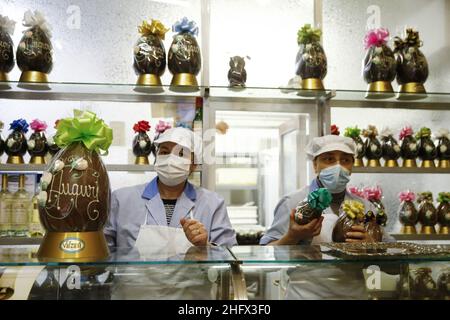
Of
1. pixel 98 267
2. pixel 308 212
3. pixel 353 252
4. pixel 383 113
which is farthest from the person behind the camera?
pixel 383 113

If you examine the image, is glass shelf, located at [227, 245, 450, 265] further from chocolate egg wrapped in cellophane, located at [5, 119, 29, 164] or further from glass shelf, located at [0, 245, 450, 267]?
chocolate egg wrapped in cellophane, located at [5, 119, 29, 164]

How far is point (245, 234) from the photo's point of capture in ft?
10.8

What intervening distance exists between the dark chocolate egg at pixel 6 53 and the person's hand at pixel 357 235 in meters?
1.93

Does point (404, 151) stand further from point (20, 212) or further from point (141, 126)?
point (20, 212)

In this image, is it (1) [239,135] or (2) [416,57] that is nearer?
(2) [416,57]

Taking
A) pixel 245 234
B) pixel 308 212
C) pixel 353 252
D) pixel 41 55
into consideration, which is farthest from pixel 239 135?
pixel 353 252

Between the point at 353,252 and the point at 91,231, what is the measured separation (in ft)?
2.23

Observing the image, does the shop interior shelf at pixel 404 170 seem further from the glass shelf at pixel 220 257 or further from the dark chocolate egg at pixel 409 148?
the glass shelf at pixel 220 257

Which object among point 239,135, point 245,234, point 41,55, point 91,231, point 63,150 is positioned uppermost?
point 41,55

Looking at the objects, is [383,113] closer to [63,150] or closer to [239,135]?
[239,135]

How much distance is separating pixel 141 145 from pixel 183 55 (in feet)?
2.02

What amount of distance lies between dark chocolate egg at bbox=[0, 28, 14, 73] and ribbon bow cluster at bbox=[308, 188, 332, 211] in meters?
1.79

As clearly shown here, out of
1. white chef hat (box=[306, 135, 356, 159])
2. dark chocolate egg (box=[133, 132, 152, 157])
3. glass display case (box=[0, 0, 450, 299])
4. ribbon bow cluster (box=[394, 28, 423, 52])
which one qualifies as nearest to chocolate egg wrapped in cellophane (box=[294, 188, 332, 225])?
white chef hat (box=[306, 135, 356, 159])

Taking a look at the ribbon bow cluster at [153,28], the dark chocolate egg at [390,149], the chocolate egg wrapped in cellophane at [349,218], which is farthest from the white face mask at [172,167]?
the dark chocolate egg at [390,149]
